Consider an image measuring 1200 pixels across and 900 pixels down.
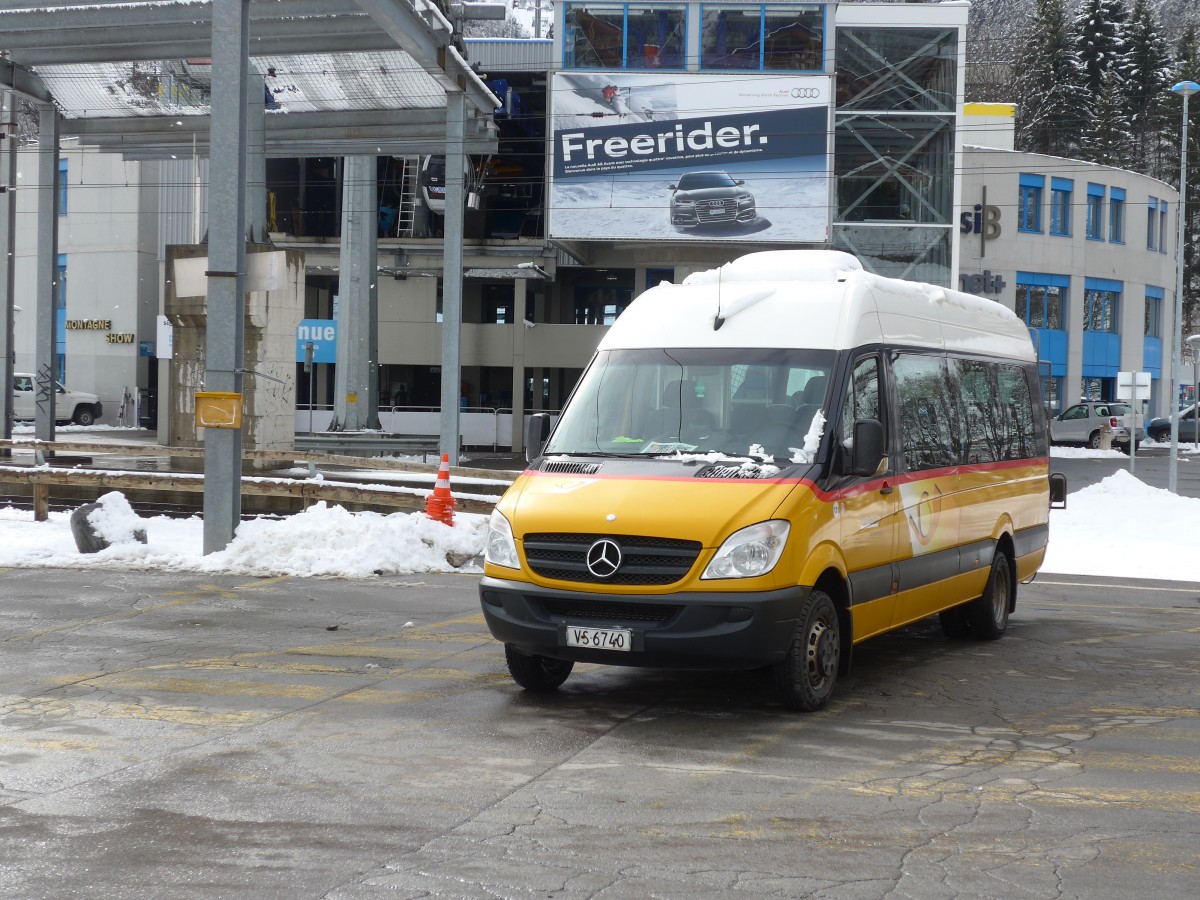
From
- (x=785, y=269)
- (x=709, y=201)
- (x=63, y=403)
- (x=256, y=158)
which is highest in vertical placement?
(x=709, y=201)

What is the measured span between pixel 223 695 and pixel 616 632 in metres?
2.46

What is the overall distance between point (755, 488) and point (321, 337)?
137 feet

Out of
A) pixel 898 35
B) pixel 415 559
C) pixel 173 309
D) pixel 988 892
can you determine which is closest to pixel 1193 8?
pixel 898 35

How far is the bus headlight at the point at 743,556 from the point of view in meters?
Result: 7.43

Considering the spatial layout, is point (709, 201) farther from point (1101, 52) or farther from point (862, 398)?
point (1101, 52)

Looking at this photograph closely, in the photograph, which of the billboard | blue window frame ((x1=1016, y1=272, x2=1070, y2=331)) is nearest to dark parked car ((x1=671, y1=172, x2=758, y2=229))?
the billboard

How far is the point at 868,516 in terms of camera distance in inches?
337

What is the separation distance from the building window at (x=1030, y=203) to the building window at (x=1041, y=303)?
236 centimetres

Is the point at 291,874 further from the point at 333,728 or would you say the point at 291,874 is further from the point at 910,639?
the point at 910,639

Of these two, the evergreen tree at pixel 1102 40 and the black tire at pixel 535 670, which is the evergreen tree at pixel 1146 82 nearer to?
the evergreen tree at pixel 1102 40

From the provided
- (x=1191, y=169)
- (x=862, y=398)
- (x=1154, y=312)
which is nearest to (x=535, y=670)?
(x=862, y=398)

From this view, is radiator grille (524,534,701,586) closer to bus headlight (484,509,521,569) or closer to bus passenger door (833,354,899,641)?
bus headlight (484,509,521,569)

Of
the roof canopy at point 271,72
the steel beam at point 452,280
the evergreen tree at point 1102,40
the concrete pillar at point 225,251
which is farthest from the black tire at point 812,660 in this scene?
the evergreen tree at point 1102,40

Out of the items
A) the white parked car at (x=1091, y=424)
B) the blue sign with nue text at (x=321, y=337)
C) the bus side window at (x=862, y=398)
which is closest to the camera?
the bus side window at (x=862, y=398)
